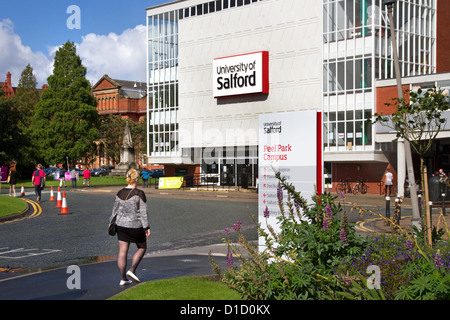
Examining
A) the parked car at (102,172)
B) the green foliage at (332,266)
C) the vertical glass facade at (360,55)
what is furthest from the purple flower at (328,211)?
the parked car at (102,172)

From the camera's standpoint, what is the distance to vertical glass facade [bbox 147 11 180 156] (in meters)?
60.0

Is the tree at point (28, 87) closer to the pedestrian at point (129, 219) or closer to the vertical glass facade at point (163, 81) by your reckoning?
the vertical glass facade at point (163, 81)

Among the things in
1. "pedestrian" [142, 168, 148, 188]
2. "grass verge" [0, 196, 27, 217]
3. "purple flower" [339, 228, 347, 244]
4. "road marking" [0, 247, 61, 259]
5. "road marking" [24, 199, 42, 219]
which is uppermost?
"purple flower" [339, 228, 347, 244]

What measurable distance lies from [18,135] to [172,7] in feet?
70.5

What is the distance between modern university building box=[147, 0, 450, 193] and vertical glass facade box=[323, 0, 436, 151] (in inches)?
3.1

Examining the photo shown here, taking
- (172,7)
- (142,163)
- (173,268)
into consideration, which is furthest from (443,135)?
(142,163)

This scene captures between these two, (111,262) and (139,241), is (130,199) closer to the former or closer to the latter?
(139,241)

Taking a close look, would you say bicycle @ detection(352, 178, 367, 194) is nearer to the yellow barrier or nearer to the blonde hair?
the yellow barrier

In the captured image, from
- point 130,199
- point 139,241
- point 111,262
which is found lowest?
point 111,262

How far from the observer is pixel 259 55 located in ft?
162

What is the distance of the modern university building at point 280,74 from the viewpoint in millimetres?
42031

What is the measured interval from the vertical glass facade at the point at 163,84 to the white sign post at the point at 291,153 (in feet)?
166

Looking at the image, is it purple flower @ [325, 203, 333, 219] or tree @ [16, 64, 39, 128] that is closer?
purple flower @ [325, 203, 333, 219]

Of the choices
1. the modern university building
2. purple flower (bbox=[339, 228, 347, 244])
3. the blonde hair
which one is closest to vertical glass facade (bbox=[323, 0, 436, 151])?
the modern university building
